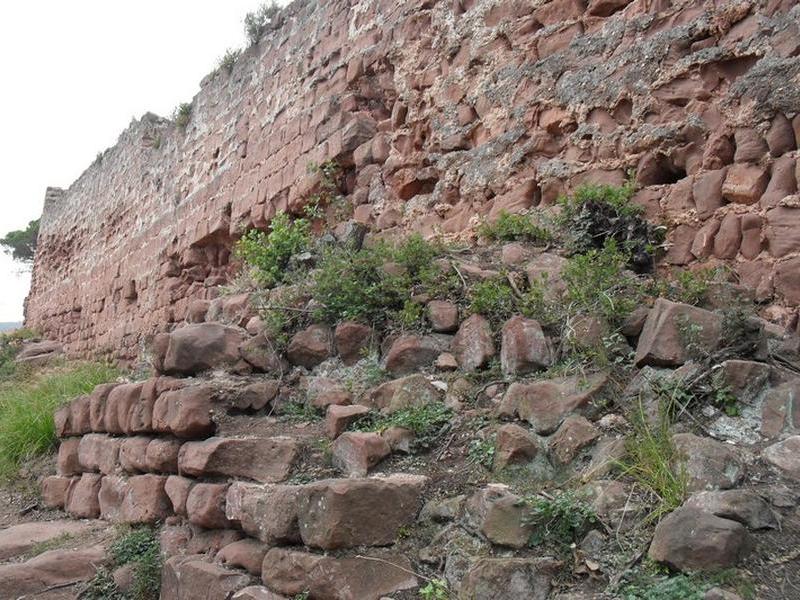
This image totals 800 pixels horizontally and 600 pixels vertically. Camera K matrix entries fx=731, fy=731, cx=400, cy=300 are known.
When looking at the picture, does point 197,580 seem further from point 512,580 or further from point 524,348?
point 524,348

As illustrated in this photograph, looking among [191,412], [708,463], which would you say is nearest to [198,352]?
[191,412]

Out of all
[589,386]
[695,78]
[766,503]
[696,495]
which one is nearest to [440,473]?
[589,386]

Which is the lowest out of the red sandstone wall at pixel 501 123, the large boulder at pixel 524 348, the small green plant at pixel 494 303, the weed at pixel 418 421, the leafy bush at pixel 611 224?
the weed at pixel 418 421

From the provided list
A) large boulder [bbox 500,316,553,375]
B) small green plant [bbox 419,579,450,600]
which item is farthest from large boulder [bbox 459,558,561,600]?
large boulder [bbox 500,316,553,375]

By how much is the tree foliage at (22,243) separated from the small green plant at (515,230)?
24.5 m

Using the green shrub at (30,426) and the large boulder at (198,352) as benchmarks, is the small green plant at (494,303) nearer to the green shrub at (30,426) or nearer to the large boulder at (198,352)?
the large boulder at (198,352)

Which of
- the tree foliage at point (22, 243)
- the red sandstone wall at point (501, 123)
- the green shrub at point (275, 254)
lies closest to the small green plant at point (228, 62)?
the red sandstone wall at point (501, 123)

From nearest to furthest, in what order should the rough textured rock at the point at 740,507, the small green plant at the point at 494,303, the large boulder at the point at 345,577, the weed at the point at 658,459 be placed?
the rough textured rock at the point at 740,507, the weed at the point at 658,459, the large boulder at the point at 345,577, the small green plant at the point at 494,303

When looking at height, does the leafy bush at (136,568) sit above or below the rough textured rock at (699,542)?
below

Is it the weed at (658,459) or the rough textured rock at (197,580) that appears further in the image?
the rough textured rock at (197,580)

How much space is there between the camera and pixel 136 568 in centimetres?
328

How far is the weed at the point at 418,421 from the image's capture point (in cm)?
301

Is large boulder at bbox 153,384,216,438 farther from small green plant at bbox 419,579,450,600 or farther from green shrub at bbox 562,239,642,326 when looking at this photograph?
green shrub at bbox 562,239,642,326

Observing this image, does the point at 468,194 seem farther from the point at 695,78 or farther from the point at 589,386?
the point at 589,386
